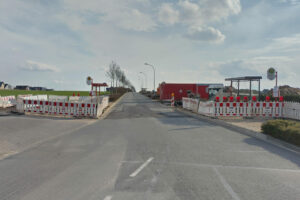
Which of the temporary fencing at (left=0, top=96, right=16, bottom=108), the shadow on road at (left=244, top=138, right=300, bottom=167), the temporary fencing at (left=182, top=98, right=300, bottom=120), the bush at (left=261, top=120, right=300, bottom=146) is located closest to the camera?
the shadow on road at (left=244, top=138, right=300, bottom=167)

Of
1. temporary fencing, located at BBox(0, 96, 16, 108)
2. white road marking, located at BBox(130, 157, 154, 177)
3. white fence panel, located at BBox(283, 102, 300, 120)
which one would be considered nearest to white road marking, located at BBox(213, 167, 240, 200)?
white road marking, located at BBox(130, 157, 154, 177)

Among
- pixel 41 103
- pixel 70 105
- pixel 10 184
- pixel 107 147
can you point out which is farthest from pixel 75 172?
pixel 41 103

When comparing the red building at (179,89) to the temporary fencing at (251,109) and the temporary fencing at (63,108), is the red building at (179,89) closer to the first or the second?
the temporary fencing at (251,109)

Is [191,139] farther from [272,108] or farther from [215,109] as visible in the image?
[272,108]

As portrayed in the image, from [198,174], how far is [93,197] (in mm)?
2247

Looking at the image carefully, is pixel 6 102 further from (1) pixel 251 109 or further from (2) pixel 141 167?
(1) pixel 251 109

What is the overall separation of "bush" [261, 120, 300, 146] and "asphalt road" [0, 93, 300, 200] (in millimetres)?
657

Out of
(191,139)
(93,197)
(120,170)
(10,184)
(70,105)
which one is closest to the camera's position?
(93,197)

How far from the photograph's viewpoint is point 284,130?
789 centimetres

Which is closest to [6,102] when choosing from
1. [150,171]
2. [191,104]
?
[191,104]

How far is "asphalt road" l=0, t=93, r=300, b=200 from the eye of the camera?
12.4 feet

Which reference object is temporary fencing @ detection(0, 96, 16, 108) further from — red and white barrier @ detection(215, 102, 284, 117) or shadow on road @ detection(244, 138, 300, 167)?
shadow on road @ detection(244, 138, 300, 167)

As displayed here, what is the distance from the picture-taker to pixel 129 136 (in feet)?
29.2

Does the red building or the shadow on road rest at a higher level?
the red building
